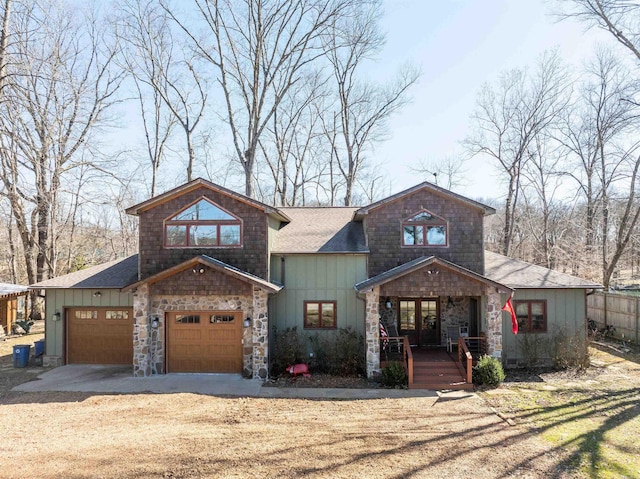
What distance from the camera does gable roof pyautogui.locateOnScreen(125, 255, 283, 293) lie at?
36.0 feet

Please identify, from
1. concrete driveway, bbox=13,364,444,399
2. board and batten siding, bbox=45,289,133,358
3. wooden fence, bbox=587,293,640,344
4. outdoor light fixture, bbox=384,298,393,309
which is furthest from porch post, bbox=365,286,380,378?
wooden fence, bbox=587,293,640,344

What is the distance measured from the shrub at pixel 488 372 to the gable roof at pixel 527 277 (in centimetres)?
283

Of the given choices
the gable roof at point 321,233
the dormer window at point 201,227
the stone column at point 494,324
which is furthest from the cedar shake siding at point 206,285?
the stone column at point 494,324

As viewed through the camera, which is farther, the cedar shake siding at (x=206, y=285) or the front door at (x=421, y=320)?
the front door at (x=421, y=320)

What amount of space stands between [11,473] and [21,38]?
11947mm

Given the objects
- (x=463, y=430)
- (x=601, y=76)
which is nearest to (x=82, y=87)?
(x=463, y=430)

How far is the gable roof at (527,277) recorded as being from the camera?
487 inches

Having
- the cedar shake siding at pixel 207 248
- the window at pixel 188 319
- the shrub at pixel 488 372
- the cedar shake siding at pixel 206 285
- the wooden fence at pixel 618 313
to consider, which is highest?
the cedar shake siding at pixel 207 248

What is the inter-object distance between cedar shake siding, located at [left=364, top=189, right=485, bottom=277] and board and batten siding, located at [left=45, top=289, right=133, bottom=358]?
8940mm

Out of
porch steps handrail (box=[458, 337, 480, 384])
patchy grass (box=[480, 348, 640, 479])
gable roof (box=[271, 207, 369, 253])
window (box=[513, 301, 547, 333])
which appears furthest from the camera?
gable roof (box=[271, 207, 369, 253])

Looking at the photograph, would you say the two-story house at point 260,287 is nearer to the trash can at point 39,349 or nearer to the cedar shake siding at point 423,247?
the cedar shake siding at point 423,247

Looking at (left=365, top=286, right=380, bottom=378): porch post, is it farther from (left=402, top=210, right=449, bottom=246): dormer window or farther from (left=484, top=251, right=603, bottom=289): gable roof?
(left=484, top=251, right=603, bottom=289): gable roof

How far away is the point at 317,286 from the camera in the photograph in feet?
41.7

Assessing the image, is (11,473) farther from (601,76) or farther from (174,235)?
(601,76)
